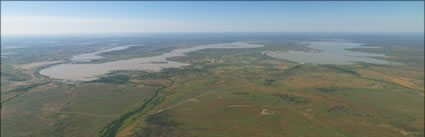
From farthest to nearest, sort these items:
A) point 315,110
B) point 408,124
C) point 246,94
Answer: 1. point 246,94
2. point 315,110
3. point 408,124

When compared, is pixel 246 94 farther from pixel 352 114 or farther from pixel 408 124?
pixel 408 124

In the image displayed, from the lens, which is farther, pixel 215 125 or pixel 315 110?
pixel 315 110

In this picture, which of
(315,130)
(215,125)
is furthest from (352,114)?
(215,125)

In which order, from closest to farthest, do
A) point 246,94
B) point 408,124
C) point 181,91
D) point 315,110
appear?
1. point 408,124
2. point 315,110
3. point 246,94
4. point 181,91

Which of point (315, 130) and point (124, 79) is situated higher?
point (124, 79)

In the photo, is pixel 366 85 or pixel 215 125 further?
pixel 366 85

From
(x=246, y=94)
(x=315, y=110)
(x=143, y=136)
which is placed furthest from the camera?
(x=246, y=94)

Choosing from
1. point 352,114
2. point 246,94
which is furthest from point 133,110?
point 352,114

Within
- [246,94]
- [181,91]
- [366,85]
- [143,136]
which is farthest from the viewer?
[366,85]

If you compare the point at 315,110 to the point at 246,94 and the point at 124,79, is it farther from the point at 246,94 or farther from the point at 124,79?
the point at 124,79
